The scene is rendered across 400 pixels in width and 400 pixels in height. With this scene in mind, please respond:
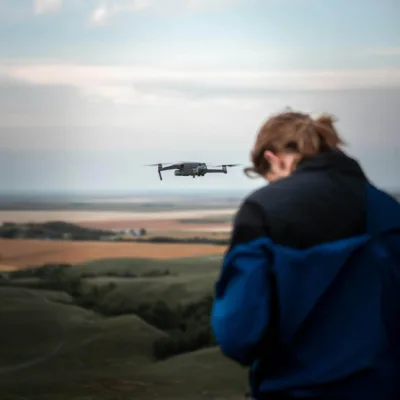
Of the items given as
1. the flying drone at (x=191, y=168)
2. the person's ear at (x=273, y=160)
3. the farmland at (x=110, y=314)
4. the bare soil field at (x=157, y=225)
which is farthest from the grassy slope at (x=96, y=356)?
the person's ear at (x=273, y=160)

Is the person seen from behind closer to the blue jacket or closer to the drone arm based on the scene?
the blue jacket

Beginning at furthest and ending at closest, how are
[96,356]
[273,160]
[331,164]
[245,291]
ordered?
[96,356]
[273,160]
[331,164]
[245,291]

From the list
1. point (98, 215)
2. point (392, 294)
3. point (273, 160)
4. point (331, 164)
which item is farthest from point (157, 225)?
point (392, 294)

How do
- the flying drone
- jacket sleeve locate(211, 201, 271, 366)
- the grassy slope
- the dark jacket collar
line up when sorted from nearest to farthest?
jacket sleeve locate(211, 201, 271, 366), the dark jacket collar, the grassy slope, the flying drone

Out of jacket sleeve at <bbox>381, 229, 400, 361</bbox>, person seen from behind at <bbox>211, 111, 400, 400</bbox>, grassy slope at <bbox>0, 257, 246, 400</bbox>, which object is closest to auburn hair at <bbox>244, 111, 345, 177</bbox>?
person seen from behind at <bbox>211, 111, 400, 400</bbox>

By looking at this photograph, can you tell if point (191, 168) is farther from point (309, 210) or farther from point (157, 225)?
point (309, 210)

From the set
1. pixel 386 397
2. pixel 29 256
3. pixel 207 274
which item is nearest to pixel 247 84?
pixel 207 274
